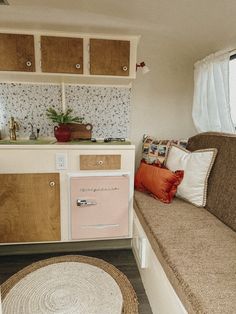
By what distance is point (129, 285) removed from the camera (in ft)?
5.39

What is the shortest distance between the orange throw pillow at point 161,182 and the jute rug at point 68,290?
67 cm

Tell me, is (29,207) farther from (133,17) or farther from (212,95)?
(212,95)

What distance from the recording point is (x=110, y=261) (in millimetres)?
1944

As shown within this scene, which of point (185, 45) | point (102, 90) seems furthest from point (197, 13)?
point (102, 90)

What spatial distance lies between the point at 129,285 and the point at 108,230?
47 cm

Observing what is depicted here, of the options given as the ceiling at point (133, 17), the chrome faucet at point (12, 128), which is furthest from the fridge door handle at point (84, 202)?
the ceiling at point (133, 17)

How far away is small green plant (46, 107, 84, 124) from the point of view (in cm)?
210

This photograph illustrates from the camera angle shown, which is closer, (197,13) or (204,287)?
(204,287)

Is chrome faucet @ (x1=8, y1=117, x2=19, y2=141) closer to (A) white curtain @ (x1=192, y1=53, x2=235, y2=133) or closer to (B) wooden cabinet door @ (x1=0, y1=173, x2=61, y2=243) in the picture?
(B) wooden cabinet door @ (x1=0, y1=173, x2=61, y2=243)

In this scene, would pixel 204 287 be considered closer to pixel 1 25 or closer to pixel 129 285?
pixel 129 285

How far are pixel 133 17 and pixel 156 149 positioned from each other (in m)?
1.12

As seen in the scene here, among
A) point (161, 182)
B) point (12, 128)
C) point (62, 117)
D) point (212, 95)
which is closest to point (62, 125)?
point (62, 117)

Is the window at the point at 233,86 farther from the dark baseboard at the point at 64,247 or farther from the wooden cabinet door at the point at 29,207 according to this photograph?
the wooden cabinet door at the point at 29,207

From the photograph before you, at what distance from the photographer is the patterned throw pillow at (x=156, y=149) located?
217 centimetres
